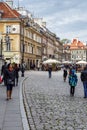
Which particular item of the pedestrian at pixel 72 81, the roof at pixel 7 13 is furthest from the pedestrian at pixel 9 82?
the roof at pixel 7 13

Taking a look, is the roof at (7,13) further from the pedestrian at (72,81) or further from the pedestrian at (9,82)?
the pedestrian at (9,82)

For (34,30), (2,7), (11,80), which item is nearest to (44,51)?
(34,30)

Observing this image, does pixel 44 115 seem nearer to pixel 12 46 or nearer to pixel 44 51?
pixel 12 46

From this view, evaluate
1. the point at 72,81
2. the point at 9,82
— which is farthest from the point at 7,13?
the point at 9,82

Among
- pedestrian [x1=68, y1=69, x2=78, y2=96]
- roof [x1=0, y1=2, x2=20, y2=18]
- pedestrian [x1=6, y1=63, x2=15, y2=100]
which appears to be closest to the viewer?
pedestrian [x1=6, y1=63, x2=15, y2=100]

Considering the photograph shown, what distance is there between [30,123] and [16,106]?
4.30 metres

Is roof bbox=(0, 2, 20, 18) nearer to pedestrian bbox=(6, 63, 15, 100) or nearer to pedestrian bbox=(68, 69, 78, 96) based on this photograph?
pedestrian bbox=(68, 69, 78, 96)

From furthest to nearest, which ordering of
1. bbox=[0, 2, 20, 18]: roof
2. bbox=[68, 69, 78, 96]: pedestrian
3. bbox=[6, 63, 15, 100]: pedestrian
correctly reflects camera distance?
bbox=[0, 2, 20, 18]: roof → bbox=[68, 69, 78, 96]: pedestrian → bbox=[6, 63, 15, 100]: pedestrian

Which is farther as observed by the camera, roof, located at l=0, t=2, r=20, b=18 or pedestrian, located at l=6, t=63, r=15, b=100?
roof, located at l=0, t=2, r=20, b=18

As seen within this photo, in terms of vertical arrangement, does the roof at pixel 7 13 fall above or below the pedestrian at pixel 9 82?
above

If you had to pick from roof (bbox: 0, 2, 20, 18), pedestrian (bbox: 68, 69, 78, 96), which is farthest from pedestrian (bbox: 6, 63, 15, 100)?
roof (bbox: 0, 2, 20, 18)

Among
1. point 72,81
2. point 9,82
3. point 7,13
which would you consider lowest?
point 72,81

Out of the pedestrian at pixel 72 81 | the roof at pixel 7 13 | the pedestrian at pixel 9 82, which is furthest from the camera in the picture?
the roof at pixel 7 13

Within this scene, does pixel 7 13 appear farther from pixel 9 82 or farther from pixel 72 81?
pixel 9 82
